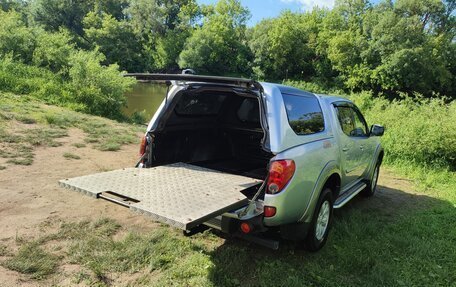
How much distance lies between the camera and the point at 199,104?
5.02 m

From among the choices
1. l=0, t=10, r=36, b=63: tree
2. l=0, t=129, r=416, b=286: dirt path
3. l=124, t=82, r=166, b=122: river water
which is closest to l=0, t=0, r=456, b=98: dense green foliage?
l=124, t=82, r=166, b=122: river water

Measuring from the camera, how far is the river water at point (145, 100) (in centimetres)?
1986

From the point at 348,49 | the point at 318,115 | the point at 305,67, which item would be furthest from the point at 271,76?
the point at 318,115

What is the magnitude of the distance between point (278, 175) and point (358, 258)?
158 centimetres

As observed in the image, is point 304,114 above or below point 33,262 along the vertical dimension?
above

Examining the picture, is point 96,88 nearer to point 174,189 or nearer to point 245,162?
point 245,162

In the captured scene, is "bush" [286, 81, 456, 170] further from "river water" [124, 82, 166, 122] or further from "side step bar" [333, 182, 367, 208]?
"river water" [124, 82, 166, 122]

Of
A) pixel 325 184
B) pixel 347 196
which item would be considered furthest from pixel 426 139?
pixel 325 184

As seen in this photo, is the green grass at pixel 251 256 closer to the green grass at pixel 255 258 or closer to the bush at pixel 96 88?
the green grass at pixel 255 258

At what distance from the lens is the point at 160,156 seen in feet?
14.9

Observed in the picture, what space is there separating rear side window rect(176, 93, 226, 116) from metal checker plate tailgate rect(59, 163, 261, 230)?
33.7 inches

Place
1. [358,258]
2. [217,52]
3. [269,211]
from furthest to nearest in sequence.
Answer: [217,52] → [358,258] → [269,211]

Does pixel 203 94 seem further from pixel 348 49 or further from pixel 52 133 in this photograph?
pixel 348 49

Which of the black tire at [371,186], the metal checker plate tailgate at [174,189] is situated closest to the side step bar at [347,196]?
the black tire at [371,186]
